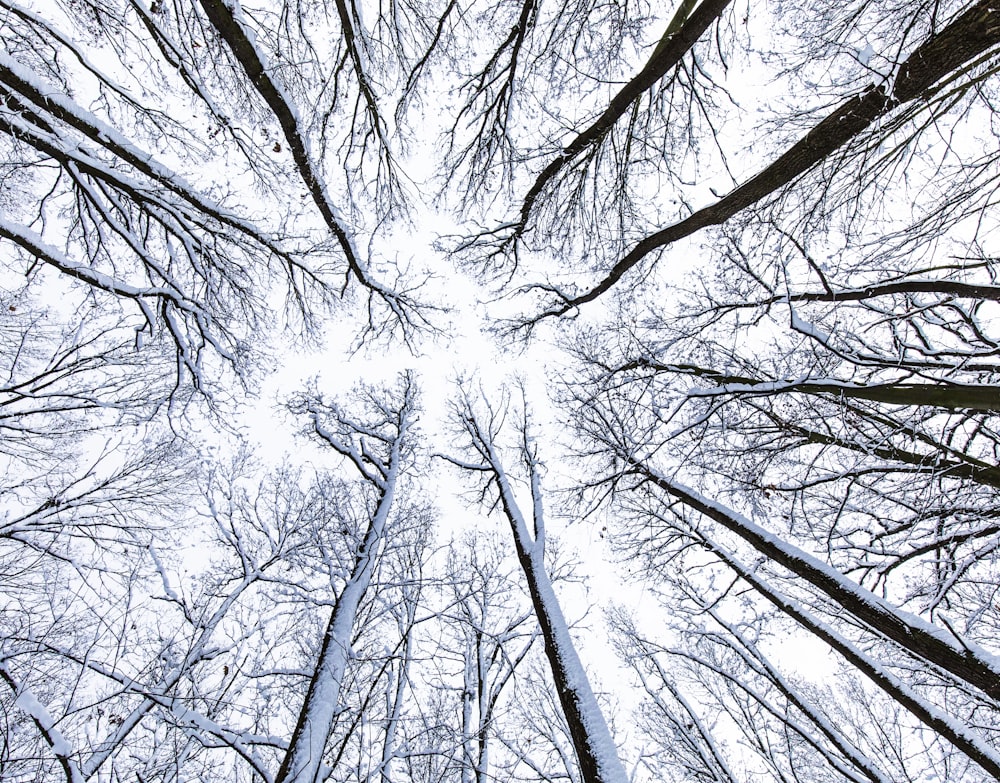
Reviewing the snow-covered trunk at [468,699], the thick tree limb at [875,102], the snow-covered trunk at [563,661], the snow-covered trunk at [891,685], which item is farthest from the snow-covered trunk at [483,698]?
the thick tree limb at [875,102]

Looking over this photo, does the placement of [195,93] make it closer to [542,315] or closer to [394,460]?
[542,315]

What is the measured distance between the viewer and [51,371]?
12.9 ft

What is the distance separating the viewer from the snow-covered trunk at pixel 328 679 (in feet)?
12.9

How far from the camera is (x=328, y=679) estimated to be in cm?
476

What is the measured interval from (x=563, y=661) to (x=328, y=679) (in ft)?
9.01

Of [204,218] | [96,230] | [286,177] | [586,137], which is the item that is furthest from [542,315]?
[96,230]

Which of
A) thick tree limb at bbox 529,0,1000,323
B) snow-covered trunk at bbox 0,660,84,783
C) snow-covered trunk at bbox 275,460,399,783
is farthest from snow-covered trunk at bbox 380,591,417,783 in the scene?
thick tree limb at bbox 529,0,1000,323

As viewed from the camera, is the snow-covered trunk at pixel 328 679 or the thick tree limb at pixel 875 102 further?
the snow-covered trunk at pixel 328 679

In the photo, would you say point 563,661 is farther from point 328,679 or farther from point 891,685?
point 891,685

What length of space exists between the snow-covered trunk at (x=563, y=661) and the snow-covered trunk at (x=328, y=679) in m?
2.29

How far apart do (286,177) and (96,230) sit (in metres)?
2.07

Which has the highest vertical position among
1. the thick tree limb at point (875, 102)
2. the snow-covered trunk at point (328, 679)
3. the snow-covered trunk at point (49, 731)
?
the thick tree limb at point (875, 102)

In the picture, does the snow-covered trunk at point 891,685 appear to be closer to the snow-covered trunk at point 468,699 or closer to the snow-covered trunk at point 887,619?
the snow-covered trunk at point 887,619

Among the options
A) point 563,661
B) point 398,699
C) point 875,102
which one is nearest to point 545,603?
point 563,661
